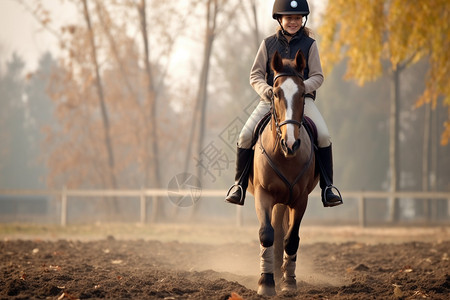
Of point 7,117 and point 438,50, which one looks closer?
point 438,50

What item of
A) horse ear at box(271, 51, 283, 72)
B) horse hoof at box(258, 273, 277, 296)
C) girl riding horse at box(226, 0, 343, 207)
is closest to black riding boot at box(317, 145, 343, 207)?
girl riding horse at box(226, 0, 343, 207)

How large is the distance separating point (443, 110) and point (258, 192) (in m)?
38.8

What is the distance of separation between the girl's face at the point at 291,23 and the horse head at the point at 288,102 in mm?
903

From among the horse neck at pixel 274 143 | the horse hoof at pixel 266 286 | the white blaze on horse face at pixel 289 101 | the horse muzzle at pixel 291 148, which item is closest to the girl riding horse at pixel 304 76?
the horse neck at pixel 274 143

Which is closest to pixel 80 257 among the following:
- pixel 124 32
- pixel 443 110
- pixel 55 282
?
pixel 55 282

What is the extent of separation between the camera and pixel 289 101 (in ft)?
20.7

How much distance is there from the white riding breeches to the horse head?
2.32 feet

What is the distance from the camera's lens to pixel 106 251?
39.4 ft

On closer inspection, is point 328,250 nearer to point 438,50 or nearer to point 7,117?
point 438,50

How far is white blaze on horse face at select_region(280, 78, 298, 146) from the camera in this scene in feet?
20.2

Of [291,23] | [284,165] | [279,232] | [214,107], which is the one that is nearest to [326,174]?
[284,165]

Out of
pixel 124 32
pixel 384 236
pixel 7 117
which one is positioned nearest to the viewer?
pixel 384 236

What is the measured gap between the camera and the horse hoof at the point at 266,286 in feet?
22.0

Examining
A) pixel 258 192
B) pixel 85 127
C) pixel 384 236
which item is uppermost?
pixel 85 127
